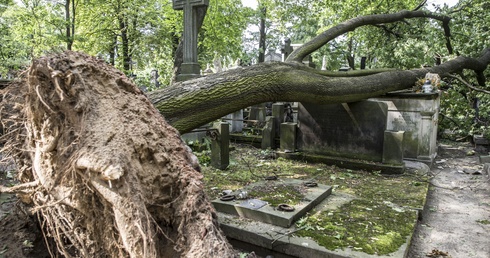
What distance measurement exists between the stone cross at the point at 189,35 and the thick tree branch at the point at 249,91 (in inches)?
129

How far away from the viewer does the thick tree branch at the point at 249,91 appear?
3625 mm

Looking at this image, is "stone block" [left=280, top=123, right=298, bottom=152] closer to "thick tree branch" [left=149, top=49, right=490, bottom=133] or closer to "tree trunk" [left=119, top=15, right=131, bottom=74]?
"thick tree branch" [left=149, top=49, right=490, bottom=133]

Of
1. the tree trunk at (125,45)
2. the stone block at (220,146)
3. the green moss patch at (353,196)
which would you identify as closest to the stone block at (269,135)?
the green moss patch at (353,196)

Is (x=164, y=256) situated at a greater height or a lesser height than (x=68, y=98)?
A: lesser

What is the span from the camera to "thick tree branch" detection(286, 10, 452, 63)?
7113 millimetres

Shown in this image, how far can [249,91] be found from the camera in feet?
13.6

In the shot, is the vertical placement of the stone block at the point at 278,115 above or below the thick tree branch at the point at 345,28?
below

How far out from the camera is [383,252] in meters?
2.94

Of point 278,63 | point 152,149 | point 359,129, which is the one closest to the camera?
point 152,149

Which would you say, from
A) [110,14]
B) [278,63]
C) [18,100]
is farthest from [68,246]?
[110,14]

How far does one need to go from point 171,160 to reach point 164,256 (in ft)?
1.53

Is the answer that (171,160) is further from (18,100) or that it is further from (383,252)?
(383,252)

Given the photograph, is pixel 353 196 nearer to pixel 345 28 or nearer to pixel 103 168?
pixel 103 168

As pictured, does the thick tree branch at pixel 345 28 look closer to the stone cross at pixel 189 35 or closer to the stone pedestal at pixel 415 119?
the stone pedestal at pixel 415 119
